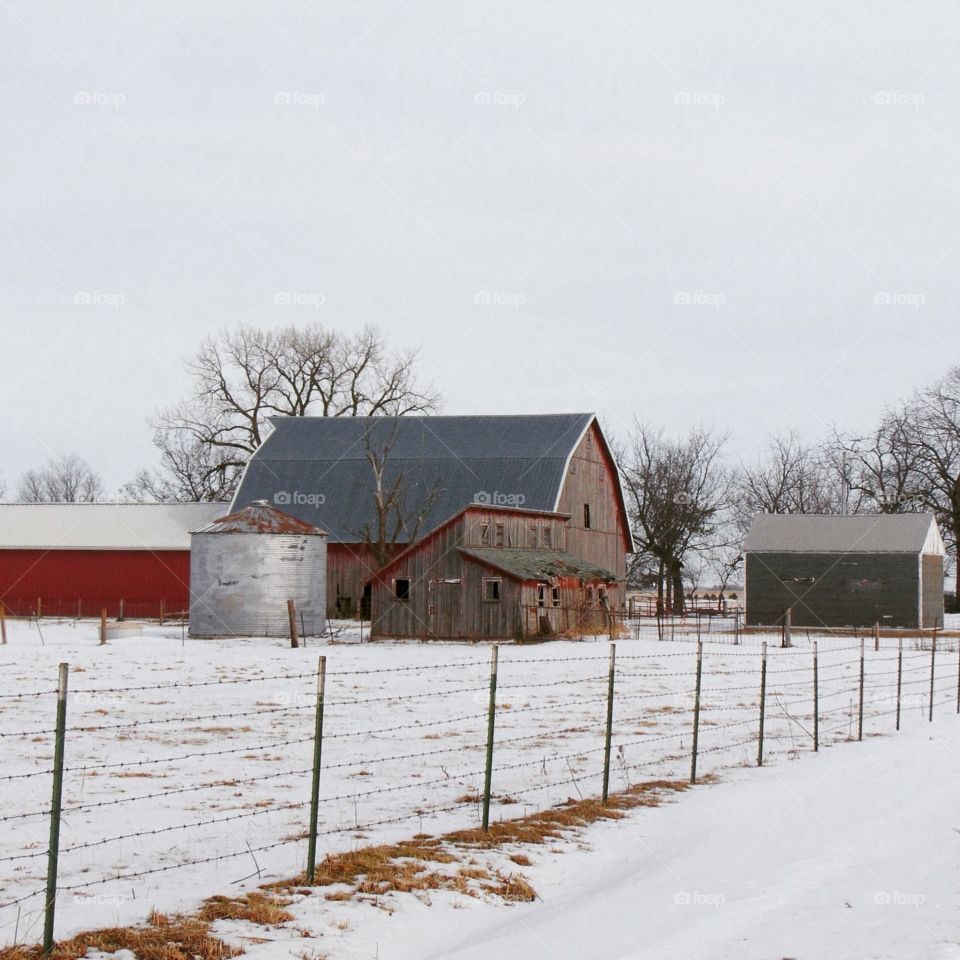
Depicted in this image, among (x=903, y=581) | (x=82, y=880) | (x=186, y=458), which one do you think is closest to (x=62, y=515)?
(x=186, y=458)

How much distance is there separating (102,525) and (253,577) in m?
17.8

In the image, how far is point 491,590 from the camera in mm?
42875

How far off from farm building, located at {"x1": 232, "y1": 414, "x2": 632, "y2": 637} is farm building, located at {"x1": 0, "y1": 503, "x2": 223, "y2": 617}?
432 centimetres

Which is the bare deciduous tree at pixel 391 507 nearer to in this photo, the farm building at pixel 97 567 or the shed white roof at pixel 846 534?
the farm building at pixel 97 567

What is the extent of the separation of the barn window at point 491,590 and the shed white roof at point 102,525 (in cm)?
1964

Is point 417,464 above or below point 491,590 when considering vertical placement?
above

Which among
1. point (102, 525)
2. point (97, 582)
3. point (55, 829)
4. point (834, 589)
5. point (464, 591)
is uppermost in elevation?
point (102, 525)

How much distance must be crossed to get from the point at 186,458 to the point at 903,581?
182ft

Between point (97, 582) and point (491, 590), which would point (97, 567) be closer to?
point (97, 582)

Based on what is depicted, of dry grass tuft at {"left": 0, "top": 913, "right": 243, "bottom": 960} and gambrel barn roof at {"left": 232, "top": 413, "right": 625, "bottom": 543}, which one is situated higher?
gambrel barn roof at {"left": 232, "top": 413, "right": 625, "bottom": 543}

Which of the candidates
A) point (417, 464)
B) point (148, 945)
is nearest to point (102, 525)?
point (417, 464)

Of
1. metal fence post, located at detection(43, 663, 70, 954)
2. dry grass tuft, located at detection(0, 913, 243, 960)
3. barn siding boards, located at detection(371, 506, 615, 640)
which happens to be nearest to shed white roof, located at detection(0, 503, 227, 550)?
barn siding boards, located at detection(371, 506, 615, 640)

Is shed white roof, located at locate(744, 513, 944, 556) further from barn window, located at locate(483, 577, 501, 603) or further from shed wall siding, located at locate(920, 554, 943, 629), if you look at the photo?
barn window, located at locate(483, 577, 501, 603)

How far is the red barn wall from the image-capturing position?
56594mm
